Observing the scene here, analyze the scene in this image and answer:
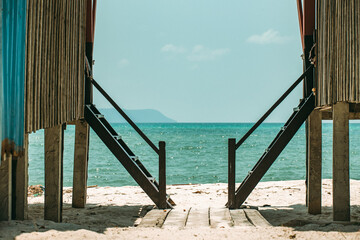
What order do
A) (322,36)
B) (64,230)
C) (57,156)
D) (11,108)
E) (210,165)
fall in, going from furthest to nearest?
1. (210,165)
2. (322,36)
3. (57,156)
4. (64,230)
5. (11,108)

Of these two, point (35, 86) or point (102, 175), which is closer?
point (35, 86)

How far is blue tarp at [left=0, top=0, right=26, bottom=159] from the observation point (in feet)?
13.3

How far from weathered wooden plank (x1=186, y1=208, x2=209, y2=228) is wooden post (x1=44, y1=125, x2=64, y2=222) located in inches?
80.6

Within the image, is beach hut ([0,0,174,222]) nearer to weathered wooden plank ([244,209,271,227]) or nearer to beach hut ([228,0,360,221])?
weathered wooden plank ([244,209,271,227])

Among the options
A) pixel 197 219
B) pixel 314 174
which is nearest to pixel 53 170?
pixel 197 219

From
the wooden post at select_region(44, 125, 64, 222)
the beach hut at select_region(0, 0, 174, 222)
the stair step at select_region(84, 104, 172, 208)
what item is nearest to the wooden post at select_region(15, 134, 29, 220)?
the beach hut at select_region(0, 0, 174, 222)

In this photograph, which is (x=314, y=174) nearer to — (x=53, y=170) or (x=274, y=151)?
(x=274, y=151)

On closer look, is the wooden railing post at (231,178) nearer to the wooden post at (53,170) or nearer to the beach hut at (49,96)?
the beach hut at (49,96)

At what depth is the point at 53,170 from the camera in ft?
22.6

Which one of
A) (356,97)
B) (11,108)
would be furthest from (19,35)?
(356,97)

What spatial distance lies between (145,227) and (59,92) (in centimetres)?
223

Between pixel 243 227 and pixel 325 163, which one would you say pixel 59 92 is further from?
pixel 325 163

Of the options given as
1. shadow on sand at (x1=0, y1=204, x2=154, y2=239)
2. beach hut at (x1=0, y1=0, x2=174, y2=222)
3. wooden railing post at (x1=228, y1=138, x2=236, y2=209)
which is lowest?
shadow on sand at (x1=0, y1=204, x2=154, y2=239)

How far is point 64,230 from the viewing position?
577cm
